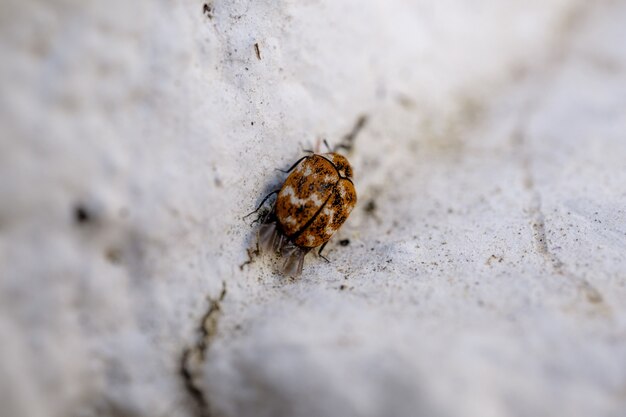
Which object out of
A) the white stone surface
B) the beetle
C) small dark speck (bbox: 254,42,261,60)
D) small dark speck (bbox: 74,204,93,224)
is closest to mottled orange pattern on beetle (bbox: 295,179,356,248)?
the beetle

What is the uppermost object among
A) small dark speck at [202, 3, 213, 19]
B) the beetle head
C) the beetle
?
small dark speck at [202, 3, 213, 19]

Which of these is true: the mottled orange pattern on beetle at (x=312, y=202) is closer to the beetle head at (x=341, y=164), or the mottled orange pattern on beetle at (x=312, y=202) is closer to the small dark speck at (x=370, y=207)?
the beetle head at (x=341, y=164)

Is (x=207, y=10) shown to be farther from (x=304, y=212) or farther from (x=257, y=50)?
(x=304, y=212)

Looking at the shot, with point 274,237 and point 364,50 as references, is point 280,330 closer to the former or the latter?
point 274,237

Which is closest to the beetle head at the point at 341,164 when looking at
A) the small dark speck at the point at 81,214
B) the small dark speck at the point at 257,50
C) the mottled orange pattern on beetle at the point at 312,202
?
the mottled orange pattern on beetle at the point at 312,202

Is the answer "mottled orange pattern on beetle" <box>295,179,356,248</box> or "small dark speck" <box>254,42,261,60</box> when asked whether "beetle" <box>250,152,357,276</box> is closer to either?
"mottled orange pattern on beetle" <box>295,179,356,248</box>

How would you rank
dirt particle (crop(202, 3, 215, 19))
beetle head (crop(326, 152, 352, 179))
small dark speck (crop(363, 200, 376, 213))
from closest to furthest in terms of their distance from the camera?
dirt particle (crop(202, 3, 215, 19)) → beetle head (crop(326, 152, 352, 179)) → small dark speck (crop(363, 200, 376, 213))
